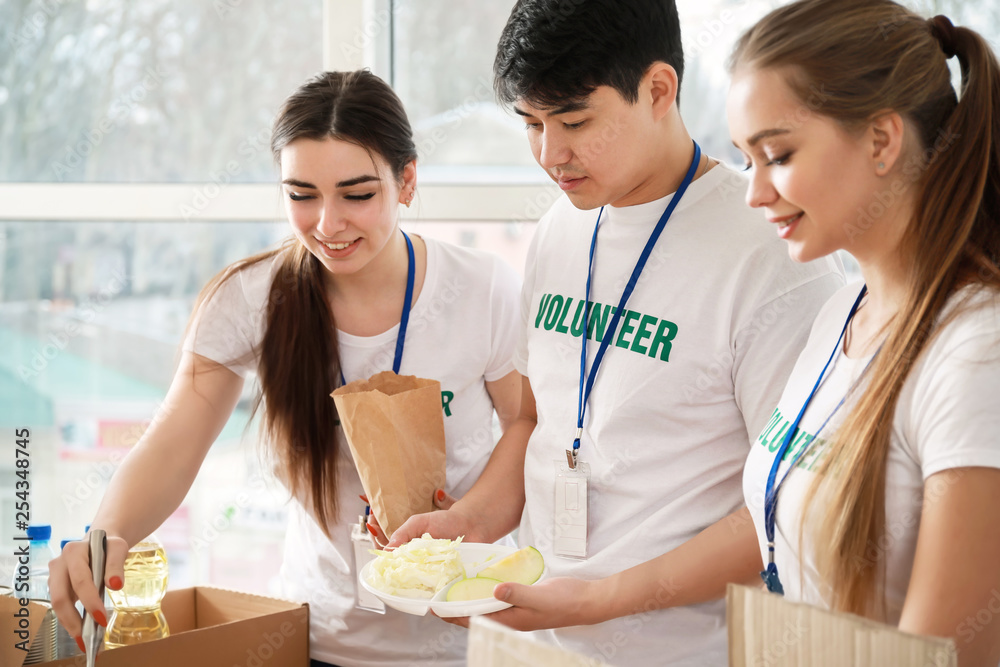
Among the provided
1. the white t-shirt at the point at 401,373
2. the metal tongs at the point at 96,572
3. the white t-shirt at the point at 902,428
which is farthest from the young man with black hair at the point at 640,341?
the metal tongs at the point at 96,572

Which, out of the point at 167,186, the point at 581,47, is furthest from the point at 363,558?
the point at 167,186

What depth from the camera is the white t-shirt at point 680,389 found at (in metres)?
1.23

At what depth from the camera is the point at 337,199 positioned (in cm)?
155

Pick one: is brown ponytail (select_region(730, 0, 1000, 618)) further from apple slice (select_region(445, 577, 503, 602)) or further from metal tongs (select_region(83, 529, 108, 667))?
metal tongs (select_region(83, 529, 108, 667))

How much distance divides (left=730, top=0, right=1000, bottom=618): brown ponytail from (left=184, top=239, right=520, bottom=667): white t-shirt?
83cm

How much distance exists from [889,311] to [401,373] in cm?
93

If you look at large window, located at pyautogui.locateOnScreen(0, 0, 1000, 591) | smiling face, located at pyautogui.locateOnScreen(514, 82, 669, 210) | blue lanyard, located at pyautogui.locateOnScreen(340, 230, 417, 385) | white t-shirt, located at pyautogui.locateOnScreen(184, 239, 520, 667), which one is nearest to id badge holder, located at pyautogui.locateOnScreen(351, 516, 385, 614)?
white t-shirt, located at pyautogui.locateOnScreen(184, 239, 520, 667)

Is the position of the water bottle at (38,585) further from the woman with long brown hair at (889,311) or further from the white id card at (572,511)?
the woman with long brown hair at (889,311)

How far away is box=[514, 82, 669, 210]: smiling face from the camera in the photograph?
126 cm

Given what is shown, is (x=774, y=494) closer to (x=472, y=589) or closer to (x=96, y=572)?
(x=472, y=589)

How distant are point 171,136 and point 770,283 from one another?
2091 millimetres

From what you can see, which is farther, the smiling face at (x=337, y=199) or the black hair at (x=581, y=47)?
the smiling face at (x=337, y=199)

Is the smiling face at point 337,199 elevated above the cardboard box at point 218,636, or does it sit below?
above

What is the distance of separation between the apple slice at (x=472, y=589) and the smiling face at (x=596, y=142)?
2.01 ft
